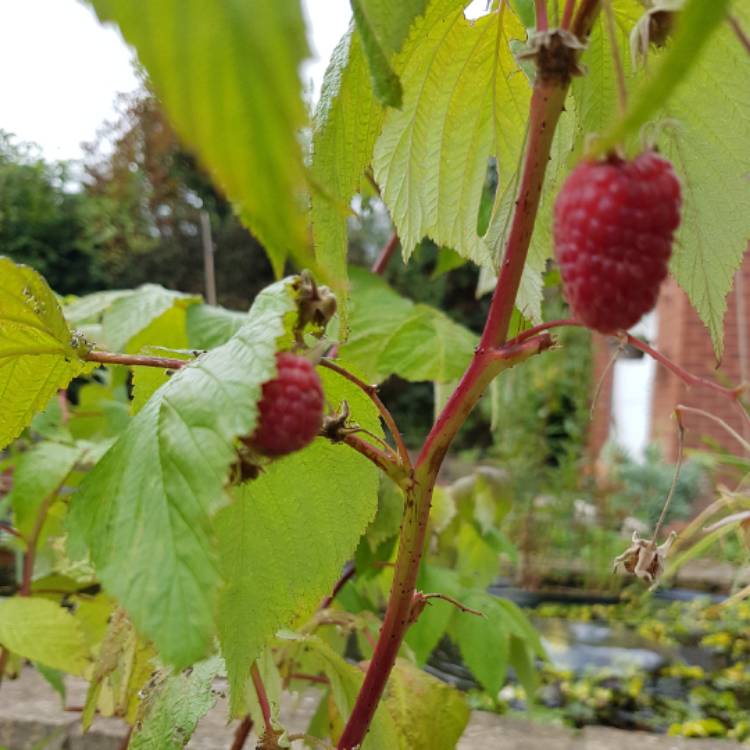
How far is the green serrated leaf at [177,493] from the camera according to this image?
221mm

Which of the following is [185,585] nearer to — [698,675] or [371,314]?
[371,314]

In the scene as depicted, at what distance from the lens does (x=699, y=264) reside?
35 cm

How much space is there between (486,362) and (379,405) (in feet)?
0.20

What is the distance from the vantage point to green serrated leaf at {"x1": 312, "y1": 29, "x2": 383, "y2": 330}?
0.31 meters

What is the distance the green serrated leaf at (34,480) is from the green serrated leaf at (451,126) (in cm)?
44

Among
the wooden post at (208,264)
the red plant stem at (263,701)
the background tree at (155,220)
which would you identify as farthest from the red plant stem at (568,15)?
the background tree at (155,220)

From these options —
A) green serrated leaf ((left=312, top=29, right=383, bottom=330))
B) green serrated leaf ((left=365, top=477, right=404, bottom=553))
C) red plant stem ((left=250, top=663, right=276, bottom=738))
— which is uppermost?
green serrated leaf ((left=312, top=29, right=383, bottom=330))

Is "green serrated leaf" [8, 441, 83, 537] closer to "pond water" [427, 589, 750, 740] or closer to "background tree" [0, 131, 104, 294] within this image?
"pond water" [427, 589, 750, 740]

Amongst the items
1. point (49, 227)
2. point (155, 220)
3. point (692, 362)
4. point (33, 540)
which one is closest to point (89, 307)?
point (33, 540)

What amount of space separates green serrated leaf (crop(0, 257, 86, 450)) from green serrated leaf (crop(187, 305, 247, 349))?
0.88ft

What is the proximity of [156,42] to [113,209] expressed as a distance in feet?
20.0

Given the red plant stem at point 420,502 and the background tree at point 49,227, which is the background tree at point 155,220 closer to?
the background tree at point 49,227

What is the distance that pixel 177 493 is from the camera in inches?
9.8

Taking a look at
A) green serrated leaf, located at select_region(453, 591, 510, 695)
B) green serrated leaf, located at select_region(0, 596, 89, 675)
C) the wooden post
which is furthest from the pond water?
green serrated leaf, located at select_region(0, 596, 89, 675)
